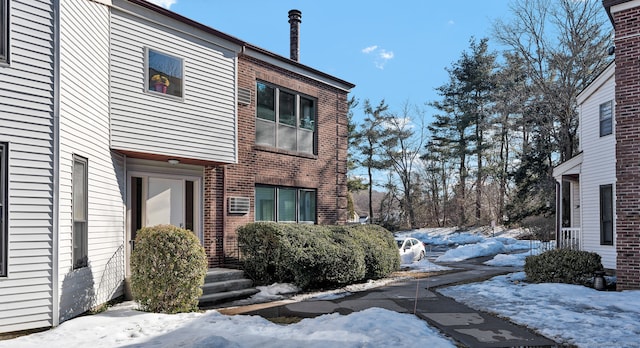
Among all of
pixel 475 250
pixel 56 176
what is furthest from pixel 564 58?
pixel 56 176

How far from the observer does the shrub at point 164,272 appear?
7.71 meters

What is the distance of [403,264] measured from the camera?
1733cm

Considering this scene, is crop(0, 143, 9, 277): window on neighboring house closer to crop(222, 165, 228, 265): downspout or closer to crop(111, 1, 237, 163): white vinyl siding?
crop(111, 1, 237, 163): white vinyl siding

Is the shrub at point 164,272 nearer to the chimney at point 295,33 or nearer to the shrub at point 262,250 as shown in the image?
the shrub at point 262,250

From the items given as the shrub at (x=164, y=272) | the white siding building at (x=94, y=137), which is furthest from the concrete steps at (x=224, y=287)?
the white siding building at (x=94, y=137)

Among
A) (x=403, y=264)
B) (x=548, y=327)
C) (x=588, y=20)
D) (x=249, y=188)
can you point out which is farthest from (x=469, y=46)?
(x=548, y=327)

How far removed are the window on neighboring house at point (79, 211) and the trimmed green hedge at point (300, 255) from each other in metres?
3.94

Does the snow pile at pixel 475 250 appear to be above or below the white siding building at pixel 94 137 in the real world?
below

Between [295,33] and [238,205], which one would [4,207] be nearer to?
[238,205]

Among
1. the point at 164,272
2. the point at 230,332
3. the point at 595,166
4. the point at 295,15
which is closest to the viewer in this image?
the point at 230,332

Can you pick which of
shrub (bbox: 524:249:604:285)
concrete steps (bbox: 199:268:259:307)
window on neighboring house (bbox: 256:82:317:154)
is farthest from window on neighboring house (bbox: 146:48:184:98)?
shrub (bbox: 524:249:604:285)

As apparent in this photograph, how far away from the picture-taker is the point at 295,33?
15.0 metres

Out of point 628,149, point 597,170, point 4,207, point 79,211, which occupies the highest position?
point 628,149

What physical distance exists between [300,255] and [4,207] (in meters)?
5.78
